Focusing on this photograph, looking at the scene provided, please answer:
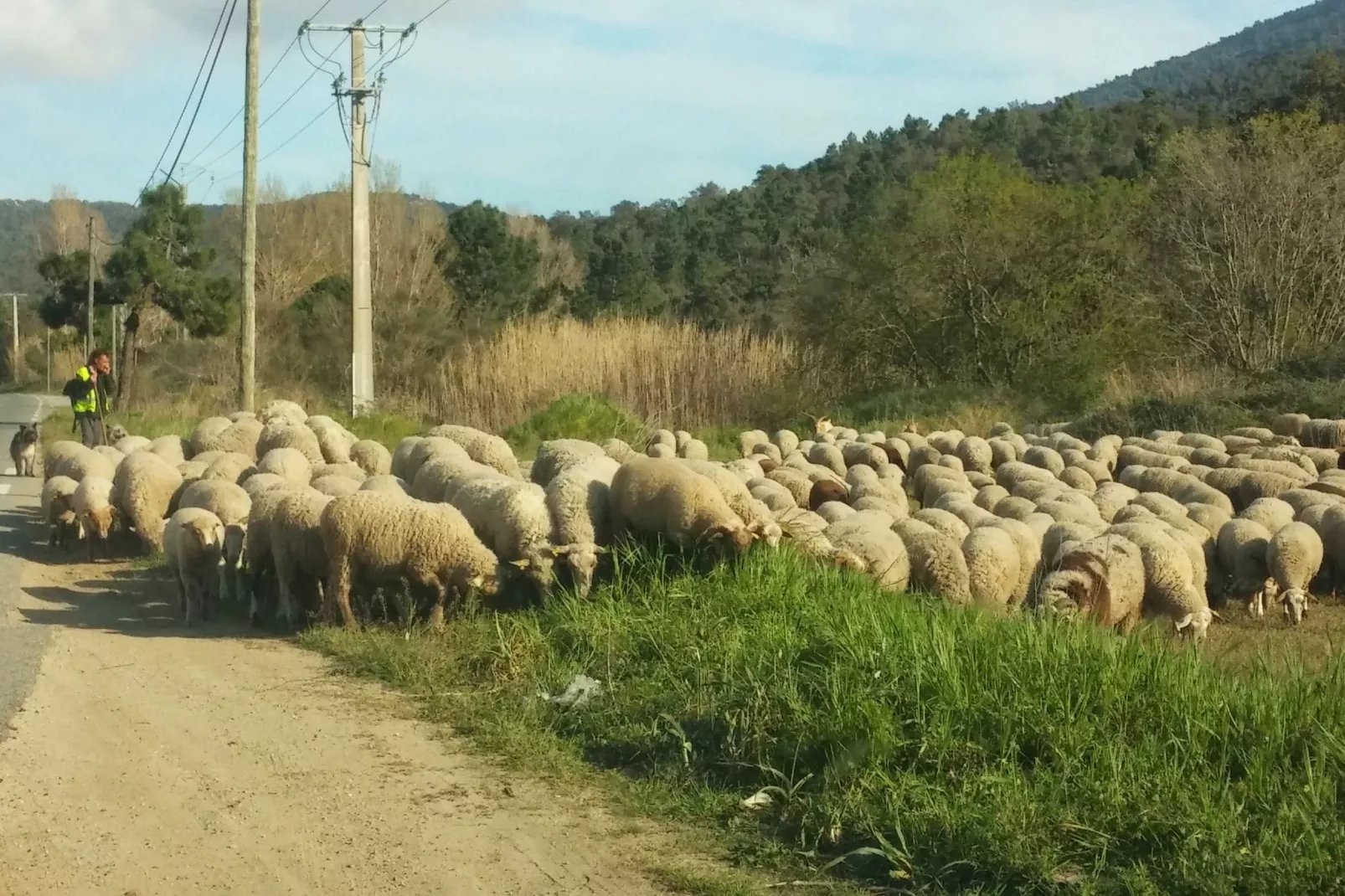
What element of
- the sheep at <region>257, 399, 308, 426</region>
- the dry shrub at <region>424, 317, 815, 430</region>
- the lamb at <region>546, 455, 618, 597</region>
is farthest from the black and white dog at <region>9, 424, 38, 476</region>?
the lamb at <region>546, 455, 618, 597</region>

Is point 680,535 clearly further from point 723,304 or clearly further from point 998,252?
point 723,304

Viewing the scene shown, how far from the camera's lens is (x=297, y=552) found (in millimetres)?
10164

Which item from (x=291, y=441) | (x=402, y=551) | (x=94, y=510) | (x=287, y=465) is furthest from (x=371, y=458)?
(x=402, y=551)

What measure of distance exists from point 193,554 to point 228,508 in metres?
1.42

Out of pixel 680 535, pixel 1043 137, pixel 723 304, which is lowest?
pixel 680 535

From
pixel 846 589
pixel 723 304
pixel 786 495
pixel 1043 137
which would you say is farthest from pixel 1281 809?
pixel 1043 137

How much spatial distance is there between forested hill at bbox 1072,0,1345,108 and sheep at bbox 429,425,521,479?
136 m

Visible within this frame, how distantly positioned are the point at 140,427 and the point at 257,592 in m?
15.3

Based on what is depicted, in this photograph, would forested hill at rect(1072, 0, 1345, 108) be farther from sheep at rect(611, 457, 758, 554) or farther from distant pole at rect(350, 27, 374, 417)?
sheep at rect(611, 457, 758, 554)

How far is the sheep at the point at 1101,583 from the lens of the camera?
384 inches

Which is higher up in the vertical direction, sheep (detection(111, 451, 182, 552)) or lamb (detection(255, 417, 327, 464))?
lamb (detection(255, 417, 327, 464))

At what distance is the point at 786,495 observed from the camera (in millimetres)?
12703

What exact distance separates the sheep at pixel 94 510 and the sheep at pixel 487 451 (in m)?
3.42

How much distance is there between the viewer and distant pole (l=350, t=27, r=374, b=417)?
27.5m
